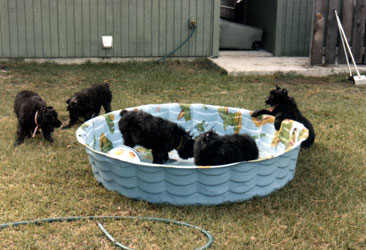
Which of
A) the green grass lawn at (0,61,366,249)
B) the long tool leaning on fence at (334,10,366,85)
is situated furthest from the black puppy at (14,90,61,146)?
the long tool leaning on fence at (334,10,366,85)

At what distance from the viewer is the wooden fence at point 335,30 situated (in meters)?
11.1

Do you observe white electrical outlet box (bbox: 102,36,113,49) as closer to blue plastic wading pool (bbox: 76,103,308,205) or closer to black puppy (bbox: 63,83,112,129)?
black puppy (bbox: 63,83,112,129)

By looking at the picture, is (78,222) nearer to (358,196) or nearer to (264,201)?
(264,201)

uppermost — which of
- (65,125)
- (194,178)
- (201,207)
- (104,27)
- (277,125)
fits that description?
(104,27)

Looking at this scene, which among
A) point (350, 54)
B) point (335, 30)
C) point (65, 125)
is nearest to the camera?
point (65, 125)

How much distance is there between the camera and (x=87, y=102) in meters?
7.18

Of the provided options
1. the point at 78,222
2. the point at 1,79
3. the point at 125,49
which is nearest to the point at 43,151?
the point at 78,222

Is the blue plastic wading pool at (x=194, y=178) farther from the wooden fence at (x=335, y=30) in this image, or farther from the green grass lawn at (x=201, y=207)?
the wooden fence at (x=335, y=30)

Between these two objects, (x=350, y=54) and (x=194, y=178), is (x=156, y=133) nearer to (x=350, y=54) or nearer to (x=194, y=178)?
(x=194, y=178)

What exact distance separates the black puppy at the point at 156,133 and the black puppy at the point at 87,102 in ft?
5.39

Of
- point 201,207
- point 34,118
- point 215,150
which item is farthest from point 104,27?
point 201,207

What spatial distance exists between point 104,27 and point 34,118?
6.31 m

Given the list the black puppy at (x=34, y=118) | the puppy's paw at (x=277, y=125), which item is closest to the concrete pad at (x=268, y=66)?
the puppy's paw at (x=277, y=125)

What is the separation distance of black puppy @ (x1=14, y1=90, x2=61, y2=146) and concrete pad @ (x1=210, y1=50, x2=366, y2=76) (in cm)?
549
